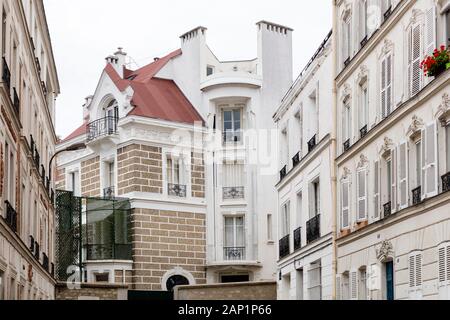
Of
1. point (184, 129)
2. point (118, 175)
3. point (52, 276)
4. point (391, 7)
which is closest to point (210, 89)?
point (184, 129)

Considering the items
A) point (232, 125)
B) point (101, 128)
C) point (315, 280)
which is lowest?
point (315, 280)

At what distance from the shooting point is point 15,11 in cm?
2323

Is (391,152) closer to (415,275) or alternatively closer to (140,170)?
(415,275)

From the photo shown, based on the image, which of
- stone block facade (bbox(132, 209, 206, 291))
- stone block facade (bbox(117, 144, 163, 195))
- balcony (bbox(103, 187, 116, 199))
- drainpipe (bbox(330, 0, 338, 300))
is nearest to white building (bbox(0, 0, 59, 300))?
stone block facade (bbox(132, 209, 206, 291))

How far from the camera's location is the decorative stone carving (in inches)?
944

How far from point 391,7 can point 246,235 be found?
2270 centimetres

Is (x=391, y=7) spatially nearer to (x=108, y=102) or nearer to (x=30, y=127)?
(x=30, y=127)

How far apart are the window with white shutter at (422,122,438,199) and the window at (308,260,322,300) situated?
10.3 metres

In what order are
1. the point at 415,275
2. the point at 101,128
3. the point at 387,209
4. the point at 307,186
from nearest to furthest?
A: the point at 415,275 < the point at 387,209 < the point at 307,186 < the point at 101,128

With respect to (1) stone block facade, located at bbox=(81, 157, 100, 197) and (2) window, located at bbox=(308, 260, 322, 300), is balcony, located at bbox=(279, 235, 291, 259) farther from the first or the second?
(1) stone block facade, located at bbox=(81, 157, 100, 197)

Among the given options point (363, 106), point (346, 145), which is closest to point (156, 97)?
point (346, 145)

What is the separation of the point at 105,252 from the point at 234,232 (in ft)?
22.3

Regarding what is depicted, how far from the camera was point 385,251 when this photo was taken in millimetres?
24359

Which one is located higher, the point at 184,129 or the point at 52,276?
the point at 184,129
